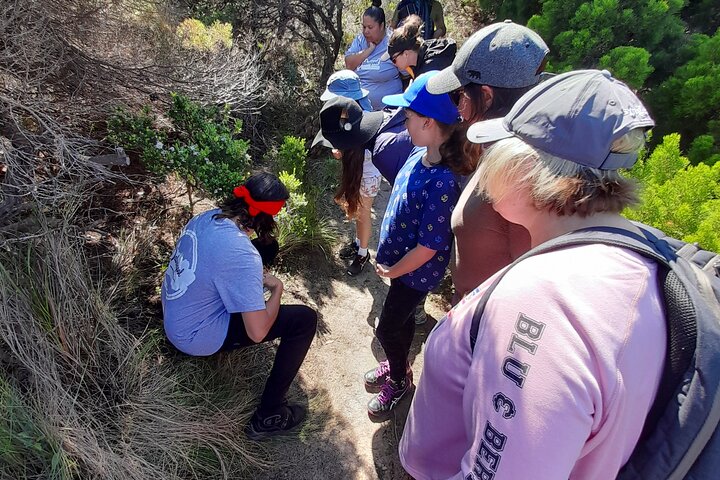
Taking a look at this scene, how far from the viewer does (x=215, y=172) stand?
8.92ft

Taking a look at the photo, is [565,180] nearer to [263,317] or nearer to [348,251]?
[263,317]

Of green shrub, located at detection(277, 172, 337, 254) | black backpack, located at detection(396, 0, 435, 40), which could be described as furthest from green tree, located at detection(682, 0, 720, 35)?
green shrub, located at detection(277, 172, 337, 254)

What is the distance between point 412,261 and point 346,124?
3.67ft

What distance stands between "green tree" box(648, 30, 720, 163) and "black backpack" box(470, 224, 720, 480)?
3029 mm

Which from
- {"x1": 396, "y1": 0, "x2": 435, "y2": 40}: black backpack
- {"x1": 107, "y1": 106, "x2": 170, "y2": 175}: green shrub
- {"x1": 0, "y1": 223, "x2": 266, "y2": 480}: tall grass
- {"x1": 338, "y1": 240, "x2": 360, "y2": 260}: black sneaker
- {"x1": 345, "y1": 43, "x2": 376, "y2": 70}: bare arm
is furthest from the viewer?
{"x1": 396, "y1": 0, "x2": 435, "y2": 40}: black backpack

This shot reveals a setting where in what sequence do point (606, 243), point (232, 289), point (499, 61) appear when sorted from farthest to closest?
1. point (232, 289)
2. point (499, 61)
3. point (606, 243)

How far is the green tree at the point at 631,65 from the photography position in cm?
348

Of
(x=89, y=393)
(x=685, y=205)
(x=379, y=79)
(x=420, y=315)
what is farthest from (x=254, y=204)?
(x=379, y=79)

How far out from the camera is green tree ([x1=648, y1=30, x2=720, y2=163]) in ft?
10.8

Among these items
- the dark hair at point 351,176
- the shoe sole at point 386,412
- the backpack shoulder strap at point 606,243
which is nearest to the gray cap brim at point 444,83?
the dark hair at point 351,176

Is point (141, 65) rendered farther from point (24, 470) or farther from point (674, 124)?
point (674, 124)

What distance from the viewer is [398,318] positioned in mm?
2363

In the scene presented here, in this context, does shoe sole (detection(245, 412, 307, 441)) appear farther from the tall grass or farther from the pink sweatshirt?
the pink sweatshirt

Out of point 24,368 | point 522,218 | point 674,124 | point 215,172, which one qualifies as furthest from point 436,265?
point 674,124
